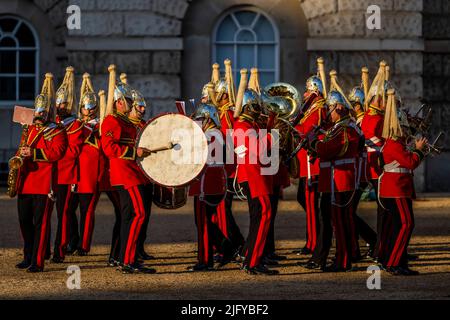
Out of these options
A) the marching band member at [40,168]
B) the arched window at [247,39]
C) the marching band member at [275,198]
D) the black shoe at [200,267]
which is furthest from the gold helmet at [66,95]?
the arched window at [247,39]

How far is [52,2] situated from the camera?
2205 centimetres

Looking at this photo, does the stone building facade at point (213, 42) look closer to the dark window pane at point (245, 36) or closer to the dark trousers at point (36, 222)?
the dark window pane at point (245, 36)

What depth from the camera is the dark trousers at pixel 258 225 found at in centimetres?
1233

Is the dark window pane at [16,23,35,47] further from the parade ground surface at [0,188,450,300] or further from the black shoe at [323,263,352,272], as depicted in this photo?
→ the black shoe at [323,263,352,272]

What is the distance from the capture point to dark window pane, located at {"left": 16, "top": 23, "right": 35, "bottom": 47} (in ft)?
73.3

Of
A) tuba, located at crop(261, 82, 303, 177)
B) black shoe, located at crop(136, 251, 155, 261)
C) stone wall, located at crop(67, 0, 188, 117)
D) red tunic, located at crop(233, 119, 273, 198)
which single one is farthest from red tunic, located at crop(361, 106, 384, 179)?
stone wall, located at crop(67, 0, 188, 117)

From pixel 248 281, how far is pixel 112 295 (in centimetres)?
144

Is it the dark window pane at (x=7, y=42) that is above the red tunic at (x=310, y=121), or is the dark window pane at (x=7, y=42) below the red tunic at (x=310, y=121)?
above

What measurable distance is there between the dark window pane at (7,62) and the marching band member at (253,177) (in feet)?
34.5

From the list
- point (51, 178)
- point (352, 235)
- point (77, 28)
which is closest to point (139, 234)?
point (51, 178)

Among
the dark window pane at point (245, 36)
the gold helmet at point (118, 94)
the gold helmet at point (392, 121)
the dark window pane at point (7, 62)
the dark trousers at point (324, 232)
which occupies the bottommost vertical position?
the dark trousers at point (324, 232)

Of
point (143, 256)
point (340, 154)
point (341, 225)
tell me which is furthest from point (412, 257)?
point (143, 256)

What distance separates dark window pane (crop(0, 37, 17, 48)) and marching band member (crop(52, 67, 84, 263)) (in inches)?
333

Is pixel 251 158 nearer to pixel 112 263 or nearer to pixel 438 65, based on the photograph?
pixel 112 263
